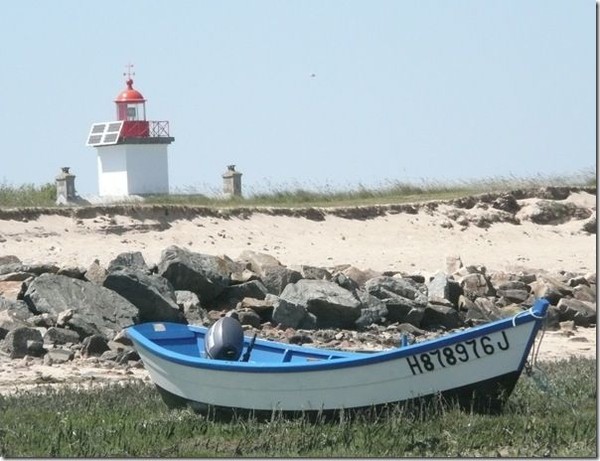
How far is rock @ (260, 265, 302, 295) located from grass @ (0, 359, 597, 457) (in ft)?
28.5

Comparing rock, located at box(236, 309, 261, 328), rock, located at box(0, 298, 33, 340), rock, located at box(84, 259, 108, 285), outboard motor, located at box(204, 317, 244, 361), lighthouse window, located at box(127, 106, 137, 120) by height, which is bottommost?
rock, located at box(236, 309, 261, 328)

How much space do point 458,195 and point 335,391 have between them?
832 inches

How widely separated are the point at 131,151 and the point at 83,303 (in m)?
29.2

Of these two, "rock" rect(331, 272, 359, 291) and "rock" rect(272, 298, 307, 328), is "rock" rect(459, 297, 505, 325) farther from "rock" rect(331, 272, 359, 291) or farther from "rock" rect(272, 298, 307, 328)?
Result: "rock" rect(272, 298, 307, 328)

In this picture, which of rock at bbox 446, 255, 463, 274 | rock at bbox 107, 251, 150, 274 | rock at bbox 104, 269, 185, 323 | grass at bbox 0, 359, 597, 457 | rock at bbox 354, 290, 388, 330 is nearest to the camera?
grass at bbox 0, 359, 597, 457

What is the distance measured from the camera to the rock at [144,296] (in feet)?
61.6

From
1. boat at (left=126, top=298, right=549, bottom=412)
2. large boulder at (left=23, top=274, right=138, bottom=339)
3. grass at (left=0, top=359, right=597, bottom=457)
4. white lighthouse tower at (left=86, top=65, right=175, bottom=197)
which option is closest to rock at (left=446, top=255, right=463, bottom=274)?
large boulder at (left=23, top=274, right=138, bottom=339)

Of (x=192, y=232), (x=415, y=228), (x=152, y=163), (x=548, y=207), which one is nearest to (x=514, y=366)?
(x=192, y=232)

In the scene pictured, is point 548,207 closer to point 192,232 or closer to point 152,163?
point 192,232

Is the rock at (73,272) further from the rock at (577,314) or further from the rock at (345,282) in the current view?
the rock at (577,314)

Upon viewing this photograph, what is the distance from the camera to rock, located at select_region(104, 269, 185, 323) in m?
18.8

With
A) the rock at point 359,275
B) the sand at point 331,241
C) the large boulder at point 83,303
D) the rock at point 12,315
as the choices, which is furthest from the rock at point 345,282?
the rock at point 12,315

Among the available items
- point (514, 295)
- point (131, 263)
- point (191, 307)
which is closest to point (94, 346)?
point (191, 307)

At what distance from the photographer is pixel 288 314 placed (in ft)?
63.9
